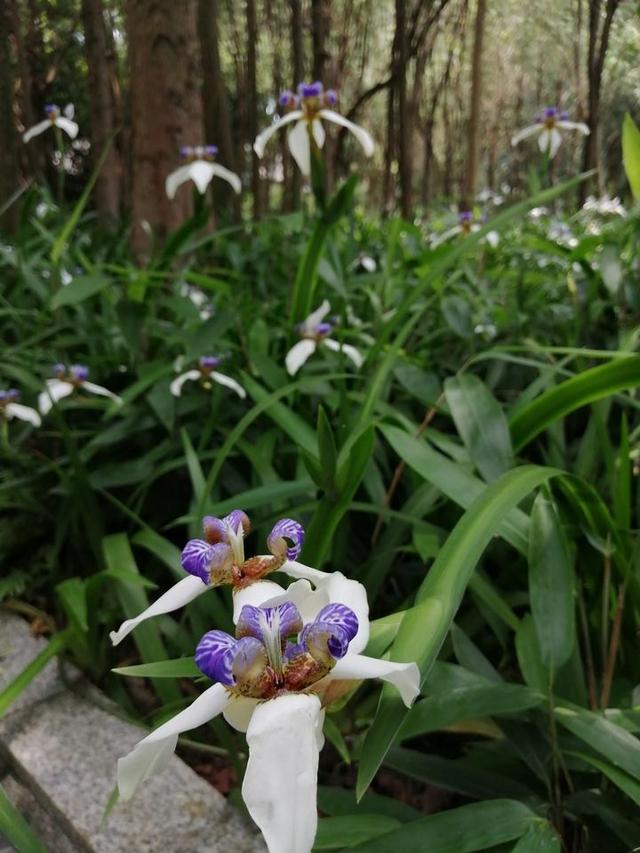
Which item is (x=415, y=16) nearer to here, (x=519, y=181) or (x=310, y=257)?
(x=310, y=257)

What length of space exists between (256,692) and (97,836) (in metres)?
0.62

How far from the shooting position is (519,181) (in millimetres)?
11852

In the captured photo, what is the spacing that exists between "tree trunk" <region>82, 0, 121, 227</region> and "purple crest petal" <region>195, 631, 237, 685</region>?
3560 mm

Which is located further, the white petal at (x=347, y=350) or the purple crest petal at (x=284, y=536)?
the white petal at (x=347, y=350)

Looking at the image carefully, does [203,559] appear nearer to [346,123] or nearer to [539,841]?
[539,841]

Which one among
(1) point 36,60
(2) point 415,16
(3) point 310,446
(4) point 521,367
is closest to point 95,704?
(3) point 310,446

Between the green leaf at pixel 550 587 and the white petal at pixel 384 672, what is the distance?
0.40 meters

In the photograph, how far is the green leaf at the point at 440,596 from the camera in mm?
557

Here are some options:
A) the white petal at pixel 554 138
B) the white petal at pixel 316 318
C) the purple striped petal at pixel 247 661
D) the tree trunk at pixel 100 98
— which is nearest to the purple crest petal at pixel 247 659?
the purple striped petal at pixel 247 661

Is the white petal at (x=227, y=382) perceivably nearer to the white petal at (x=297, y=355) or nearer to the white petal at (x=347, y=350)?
the white petal at (x=297, y=355)

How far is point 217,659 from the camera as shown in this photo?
50 cm

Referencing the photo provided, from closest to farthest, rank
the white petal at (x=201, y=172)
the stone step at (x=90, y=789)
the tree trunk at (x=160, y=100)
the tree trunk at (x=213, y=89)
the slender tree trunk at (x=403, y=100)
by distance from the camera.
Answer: the stone step at (x=90, y=789) < the white petal at (x=201, y=172) < the tree trunk at (x=160, y=100) < the slender tree trunk at (x=403, y=100) < the tree trunk at (x=213, y=89)

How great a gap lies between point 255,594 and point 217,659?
4.5 inches

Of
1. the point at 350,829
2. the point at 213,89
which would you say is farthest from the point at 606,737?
the point at 213,89
